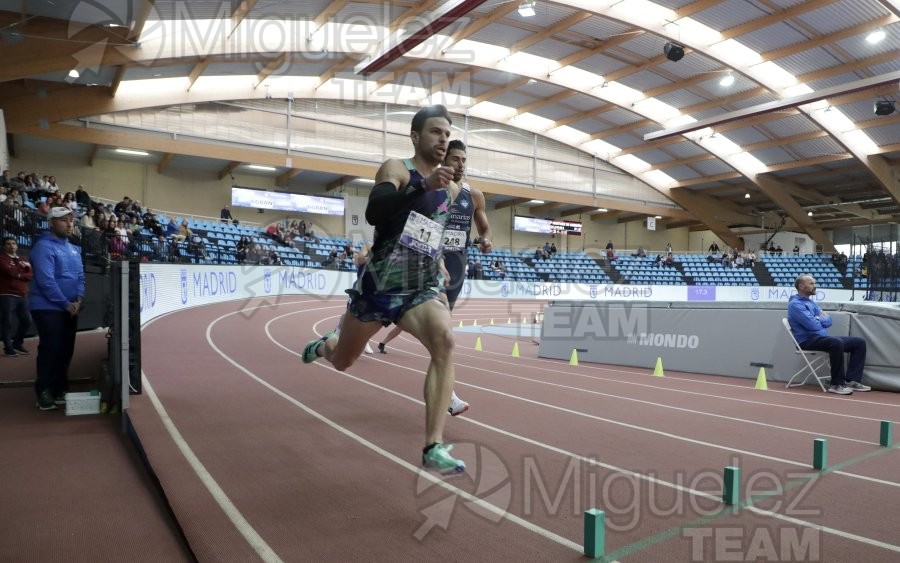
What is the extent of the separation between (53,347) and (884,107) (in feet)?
90.3

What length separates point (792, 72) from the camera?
2281cm

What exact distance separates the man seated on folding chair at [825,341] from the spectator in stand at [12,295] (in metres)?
9.76

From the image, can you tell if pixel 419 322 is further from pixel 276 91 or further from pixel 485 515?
pixel 276 91

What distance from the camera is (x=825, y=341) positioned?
268 inches

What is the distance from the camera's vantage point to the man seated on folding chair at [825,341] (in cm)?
679

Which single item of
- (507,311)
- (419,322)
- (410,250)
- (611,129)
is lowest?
(507,311)

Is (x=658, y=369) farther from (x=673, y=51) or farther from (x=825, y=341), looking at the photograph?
(x=673, y=51)

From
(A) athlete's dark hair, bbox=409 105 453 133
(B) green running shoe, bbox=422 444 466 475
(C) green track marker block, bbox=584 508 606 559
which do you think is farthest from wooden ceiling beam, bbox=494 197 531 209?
(C) green track marker block, bbox=584 508 606 559

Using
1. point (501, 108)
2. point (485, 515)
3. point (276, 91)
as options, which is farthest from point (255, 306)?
point (501, 108)

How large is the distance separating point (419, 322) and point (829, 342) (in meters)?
5.99

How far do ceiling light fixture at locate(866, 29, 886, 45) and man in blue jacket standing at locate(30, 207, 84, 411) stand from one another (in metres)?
23.5

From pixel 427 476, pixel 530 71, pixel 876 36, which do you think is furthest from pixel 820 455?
pixel 530 71

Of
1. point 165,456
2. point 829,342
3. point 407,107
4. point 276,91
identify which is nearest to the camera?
point 165,456

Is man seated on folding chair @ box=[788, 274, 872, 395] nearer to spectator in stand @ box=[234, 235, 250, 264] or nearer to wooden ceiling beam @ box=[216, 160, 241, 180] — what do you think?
spectator in stand @ box=[234, 235, 250, 264]
